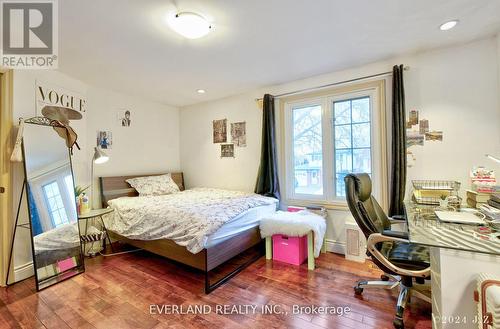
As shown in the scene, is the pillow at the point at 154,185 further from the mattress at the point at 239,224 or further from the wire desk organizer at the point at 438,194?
the wire desk organizer at the point at 438,194

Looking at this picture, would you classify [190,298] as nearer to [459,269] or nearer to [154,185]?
[459,269]

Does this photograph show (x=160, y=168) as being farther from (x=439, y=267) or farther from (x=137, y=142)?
(x=439, y=267)

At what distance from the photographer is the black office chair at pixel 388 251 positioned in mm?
1567

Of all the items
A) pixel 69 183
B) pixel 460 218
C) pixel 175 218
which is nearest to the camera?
pixel 460 218

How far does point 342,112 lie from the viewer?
294 centimetres

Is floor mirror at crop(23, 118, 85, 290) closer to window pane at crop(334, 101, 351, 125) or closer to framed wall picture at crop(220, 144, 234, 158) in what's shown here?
framed wall picture at crop(220, 144, 234, 158)

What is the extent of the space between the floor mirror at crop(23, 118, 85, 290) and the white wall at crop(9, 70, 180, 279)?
0.22 meters

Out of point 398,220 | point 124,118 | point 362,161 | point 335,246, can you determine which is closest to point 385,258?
point 398,220

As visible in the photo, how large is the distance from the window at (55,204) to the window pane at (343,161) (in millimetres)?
3310

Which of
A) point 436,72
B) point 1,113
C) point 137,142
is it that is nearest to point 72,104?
point 1,113

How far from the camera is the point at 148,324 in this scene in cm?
165

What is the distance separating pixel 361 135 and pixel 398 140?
0.47 m

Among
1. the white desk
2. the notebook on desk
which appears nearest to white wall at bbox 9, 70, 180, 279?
the white desk

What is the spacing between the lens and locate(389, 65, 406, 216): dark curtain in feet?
7.89
